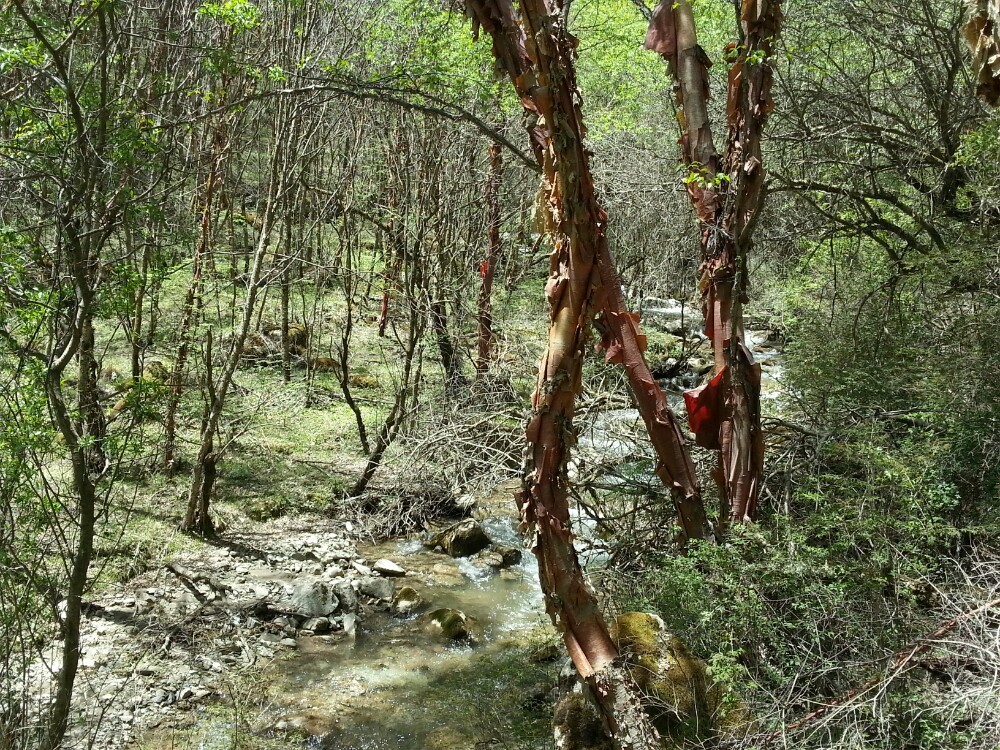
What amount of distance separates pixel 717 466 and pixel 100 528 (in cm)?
553

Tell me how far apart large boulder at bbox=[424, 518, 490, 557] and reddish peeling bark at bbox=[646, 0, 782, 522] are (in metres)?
3.96

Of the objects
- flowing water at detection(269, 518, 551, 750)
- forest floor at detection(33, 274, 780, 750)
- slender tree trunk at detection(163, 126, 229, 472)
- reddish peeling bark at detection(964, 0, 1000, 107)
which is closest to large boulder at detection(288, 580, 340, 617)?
forest floor at detection(33, 274, 780, 750)

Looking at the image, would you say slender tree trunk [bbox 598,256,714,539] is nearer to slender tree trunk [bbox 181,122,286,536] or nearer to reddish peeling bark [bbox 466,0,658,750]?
reddish peeling bark [bbox 466,0,658,750]

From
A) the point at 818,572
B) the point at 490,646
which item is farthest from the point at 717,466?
the point at 490,646

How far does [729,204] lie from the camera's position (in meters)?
6.03

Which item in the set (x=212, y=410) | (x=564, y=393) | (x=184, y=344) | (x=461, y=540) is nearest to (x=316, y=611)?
(x=461, y=540)

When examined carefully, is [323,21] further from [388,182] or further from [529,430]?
[529,430]

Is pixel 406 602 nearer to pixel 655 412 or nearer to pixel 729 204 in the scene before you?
pixel 655 412

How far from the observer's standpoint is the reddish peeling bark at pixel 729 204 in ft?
19.2

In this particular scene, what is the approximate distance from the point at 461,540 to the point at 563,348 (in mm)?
5203

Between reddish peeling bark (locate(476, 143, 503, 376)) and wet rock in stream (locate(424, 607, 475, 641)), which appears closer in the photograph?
wet rock in stream (locate(424, 607, 475, 641))

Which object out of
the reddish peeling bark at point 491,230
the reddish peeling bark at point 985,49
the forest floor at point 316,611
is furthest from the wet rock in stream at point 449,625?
the reddish peeling bark at point 985,49

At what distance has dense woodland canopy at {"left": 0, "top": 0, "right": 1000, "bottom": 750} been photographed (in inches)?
186

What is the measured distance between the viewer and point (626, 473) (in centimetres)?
773
